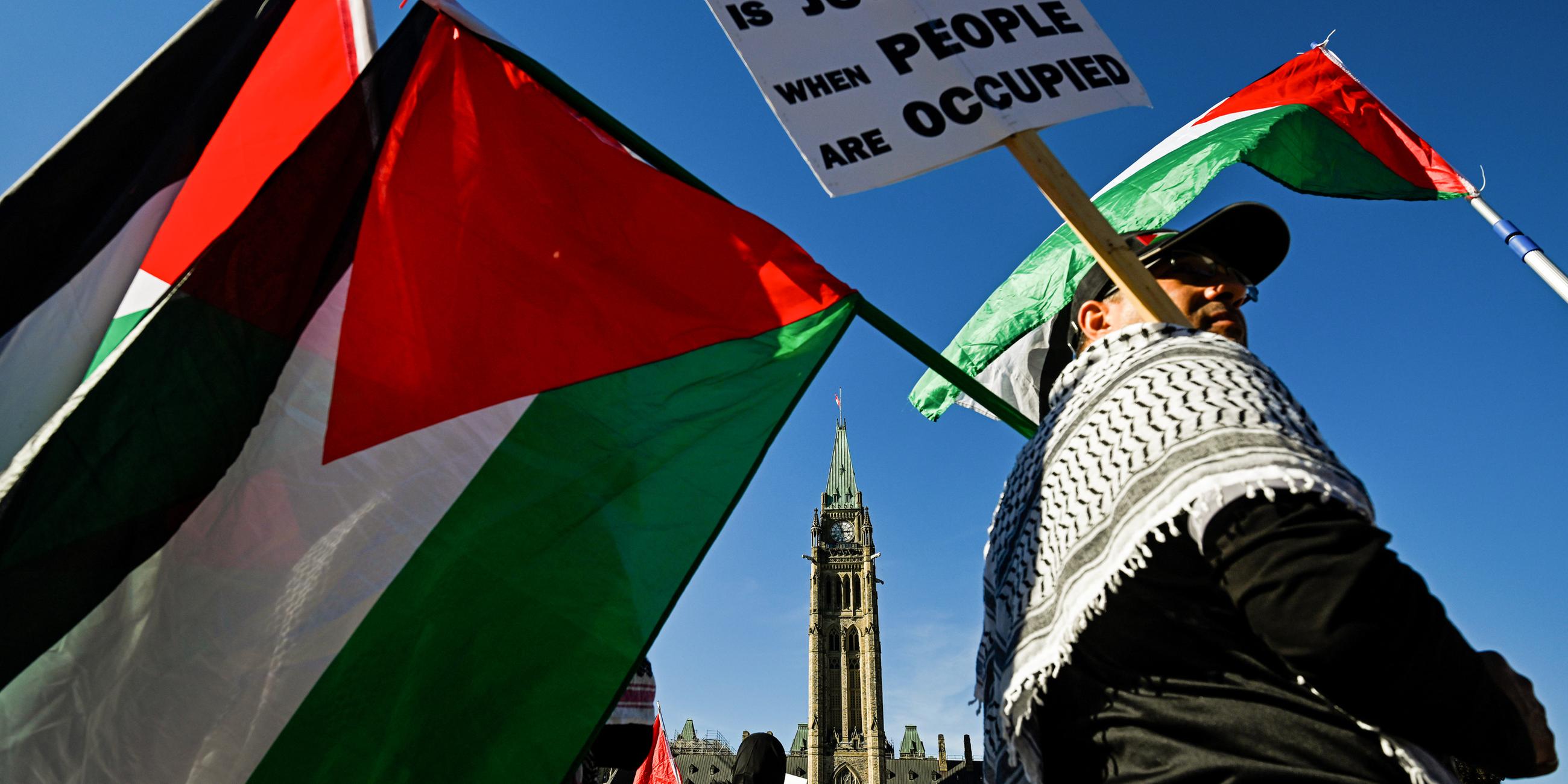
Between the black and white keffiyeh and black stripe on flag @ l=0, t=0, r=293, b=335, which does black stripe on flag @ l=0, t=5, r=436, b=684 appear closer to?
black stripe on flag @ l=0, t=0, r=293, b=335

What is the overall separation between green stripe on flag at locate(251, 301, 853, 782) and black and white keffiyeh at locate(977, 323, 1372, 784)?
990mm

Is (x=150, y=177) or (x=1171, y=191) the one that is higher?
(x=1171, y=191)

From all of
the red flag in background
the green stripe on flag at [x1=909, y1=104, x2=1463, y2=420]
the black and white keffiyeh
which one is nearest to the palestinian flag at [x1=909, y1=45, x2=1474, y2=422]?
the green stripe on flag at [x1=909, y1=104, x2=1463, y2=420]

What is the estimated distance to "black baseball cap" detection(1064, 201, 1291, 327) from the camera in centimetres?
156

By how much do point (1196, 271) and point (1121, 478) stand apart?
0.59 m

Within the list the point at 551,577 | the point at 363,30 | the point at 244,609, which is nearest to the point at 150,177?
the point at 363,30

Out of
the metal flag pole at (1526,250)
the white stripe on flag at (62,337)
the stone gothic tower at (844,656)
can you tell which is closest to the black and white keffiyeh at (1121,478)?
the white stripe on flag at (62,337)

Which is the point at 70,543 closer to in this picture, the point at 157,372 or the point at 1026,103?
the point at 157,372

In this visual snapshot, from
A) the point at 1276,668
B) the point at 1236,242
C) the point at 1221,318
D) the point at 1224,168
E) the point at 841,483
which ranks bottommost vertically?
the point at 1276,668

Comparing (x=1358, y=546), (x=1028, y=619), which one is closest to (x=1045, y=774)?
(x=1028, y=619)

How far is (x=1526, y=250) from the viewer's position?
510cm

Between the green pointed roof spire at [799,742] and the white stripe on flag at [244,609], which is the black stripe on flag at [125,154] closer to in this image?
the white stripe on flag at [244,609]

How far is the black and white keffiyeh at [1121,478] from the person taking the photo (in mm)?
1038

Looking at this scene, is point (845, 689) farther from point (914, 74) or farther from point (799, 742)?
point (914, 74)
